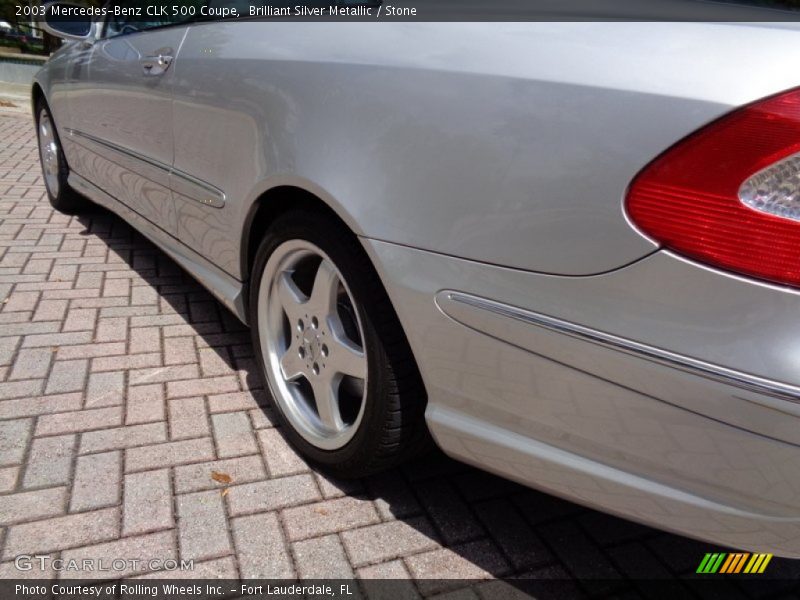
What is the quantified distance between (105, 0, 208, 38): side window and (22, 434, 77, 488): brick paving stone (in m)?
1.57

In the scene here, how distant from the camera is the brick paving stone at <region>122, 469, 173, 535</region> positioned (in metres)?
1.89

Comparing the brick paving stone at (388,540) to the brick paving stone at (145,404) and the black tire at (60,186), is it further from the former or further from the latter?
the black tire at (60,186)

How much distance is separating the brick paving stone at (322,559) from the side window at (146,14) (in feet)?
6.23

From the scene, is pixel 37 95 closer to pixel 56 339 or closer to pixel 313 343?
pixel 56 339

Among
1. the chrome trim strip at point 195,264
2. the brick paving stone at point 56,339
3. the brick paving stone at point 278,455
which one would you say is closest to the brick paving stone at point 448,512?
the brick paving stone at point 278,455

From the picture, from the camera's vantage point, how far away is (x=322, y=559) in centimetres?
183

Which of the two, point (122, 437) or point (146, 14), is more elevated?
point (146, 14)

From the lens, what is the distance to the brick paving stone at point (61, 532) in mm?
1791

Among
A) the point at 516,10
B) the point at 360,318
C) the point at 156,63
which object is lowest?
the point at 360,318

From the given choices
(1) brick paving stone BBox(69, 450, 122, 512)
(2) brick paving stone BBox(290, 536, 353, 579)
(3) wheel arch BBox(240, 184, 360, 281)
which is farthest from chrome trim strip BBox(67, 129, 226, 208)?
(2) brick paving stone BBox(290, 536, 353, 579)

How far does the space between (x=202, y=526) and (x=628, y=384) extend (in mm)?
1248

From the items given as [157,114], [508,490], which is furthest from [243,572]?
[157,114]

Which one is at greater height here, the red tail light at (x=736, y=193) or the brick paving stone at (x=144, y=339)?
the red tail light at (x=736, y=193)

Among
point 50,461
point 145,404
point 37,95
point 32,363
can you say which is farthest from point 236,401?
point 37,95
